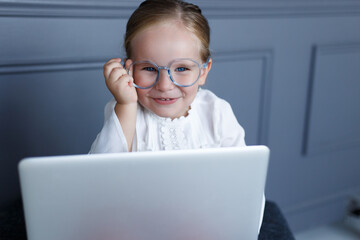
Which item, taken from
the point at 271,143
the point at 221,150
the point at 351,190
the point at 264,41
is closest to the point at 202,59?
the point at 221,150

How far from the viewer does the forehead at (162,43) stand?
994 mm

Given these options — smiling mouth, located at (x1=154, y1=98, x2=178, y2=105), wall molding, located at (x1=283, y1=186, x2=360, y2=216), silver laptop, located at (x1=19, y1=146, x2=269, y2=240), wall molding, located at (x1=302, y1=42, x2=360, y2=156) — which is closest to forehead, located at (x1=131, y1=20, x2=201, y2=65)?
smiling mouth, located at (x1=154, y1=98, x2=178, y2=105)

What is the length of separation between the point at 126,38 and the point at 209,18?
673 millimetres

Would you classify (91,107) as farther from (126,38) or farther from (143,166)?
(143,166)

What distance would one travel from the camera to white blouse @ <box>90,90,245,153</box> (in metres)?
1.13

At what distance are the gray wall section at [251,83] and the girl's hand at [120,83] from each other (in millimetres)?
478

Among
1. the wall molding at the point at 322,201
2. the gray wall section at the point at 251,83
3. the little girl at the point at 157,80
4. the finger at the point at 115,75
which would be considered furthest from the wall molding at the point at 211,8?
the wall molding at the point at 322,201

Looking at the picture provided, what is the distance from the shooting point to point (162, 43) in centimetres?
99

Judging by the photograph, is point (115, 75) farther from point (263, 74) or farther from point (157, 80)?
point (263, 74)

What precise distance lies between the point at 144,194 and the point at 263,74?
4.48ft

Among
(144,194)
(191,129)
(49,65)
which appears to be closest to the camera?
(144,194)

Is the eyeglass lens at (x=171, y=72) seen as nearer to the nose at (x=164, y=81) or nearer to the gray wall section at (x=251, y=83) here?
the nose at (x=164, y=81)

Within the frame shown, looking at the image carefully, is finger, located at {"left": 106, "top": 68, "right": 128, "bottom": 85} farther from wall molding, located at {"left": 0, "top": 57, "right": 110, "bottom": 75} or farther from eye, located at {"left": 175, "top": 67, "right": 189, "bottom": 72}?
wall molding, located at {"left": 0, "top": 57, "right": 110, "bottom": 75}

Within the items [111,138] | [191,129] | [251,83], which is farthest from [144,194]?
[251,83]
